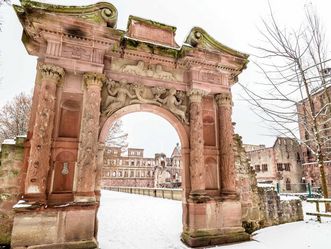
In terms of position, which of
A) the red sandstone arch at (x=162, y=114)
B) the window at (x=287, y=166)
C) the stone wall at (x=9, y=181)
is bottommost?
the stone wall at (x=9, y=181)

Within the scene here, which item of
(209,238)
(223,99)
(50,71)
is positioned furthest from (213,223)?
(50,71)

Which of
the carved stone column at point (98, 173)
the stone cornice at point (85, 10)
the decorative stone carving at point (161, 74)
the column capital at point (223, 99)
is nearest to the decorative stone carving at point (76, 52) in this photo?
the stone cornice at point (85, 10)

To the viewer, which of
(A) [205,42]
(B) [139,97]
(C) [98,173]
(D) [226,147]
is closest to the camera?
(C) [98,173]

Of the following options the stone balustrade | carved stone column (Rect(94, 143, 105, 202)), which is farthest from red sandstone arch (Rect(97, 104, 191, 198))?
the stone balustrade

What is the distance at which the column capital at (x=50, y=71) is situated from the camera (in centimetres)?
516

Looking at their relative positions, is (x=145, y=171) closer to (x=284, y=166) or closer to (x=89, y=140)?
(x=284, y=166)

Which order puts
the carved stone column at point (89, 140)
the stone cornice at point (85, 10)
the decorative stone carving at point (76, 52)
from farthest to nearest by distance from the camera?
the decorative stone carving at point (76, 52) → the stone cornice at point (85, 10) → the carved stone column at point (89, 140)

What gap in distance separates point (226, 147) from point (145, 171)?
5544 centimetres

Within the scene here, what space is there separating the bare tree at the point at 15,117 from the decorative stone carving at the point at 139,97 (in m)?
14.8

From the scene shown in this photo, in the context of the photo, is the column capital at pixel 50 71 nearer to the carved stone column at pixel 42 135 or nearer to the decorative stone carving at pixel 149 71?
the carved stone column at pixel 42 135

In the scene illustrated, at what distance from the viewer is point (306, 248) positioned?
5.08 m

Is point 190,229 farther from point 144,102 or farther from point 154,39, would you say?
point 154,39

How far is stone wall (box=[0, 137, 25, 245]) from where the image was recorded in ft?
15.3

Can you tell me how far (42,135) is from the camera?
15.9 feet
